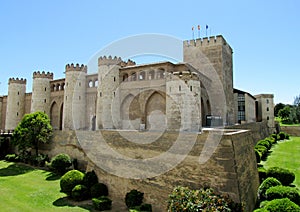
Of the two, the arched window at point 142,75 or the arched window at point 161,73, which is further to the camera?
the arched window at point 142,75

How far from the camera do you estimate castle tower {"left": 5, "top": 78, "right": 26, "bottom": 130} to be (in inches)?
1331

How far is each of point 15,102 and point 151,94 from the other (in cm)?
2432

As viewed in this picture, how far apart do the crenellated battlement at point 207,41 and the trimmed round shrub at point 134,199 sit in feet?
59.3

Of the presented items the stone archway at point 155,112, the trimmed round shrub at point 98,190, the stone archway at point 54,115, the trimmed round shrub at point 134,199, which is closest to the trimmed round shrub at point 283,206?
the trimmed round shrub at point 134,199

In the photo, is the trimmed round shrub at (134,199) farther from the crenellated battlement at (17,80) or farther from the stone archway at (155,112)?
the crenellated battlement at (17,80)

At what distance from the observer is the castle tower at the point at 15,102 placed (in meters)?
33.8

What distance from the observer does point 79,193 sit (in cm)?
1473

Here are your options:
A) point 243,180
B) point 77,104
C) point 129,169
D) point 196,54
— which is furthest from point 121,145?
point 196,54

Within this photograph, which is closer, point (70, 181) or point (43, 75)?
point (70, 181)

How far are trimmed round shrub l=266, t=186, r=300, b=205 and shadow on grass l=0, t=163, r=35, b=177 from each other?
20.8 meters

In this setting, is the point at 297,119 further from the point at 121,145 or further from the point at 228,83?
the point at 121,145

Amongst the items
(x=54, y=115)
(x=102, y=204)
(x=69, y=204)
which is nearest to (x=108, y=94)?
(x=69, y=204)

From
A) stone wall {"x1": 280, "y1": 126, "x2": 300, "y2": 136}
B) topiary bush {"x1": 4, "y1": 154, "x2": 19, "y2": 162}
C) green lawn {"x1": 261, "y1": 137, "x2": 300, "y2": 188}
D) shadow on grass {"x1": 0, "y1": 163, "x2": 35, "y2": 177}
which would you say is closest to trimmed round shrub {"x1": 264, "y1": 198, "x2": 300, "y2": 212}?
green lawn {"x1": 261, "y1": 137, "x2": 300, "y2": 188}

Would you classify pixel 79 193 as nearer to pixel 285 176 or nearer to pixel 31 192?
pixel 31 192
